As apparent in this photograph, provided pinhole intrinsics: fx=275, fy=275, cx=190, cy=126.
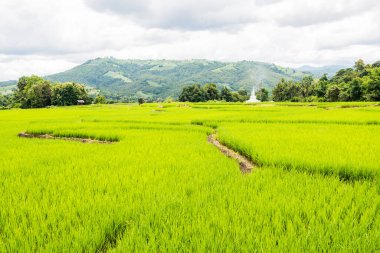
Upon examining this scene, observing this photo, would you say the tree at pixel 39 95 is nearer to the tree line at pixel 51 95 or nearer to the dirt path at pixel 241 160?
the tree line at pixel 51 95

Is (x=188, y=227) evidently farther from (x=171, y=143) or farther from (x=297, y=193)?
(x=171, y=143)

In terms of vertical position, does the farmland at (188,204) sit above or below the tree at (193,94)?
below

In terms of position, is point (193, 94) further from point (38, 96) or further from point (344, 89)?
Answer: point (344, 89)

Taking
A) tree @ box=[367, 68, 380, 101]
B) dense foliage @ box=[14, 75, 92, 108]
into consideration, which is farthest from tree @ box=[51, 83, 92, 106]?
tree @ box=[367, 68, 380, 101]

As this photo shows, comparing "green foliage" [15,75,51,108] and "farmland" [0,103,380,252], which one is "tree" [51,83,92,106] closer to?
"green foliage" [15,75,51,108]

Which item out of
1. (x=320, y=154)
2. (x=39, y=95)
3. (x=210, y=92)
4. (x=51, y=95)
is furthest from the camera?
(x=210, y=92)

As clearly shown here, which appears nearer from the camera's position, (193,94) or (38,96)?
(38,96)

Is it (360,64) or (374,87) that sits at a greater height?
(360,64)

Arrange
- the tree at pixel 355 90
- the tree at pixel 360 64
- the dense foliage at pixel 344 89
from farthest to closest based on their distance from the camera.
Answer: the tree at pixel 360 64, the tree at pixel 355 90, the dense foliage at pixel 344 89

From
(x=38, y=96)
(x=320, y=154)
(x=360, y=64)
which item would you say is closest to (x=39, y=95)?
(x=38, y=96)

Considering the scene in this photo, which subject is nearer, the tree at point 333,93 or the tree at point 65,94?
the tree at point 333,93

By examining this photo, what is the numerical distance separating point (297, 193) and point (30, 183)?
3.76 m

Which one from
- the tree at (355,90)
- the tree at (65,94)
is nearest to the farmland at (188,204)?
the tree at (355,90)

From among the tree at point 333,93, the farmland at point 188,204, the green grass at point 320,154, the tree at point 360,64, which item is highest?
the tree at point 360,64
